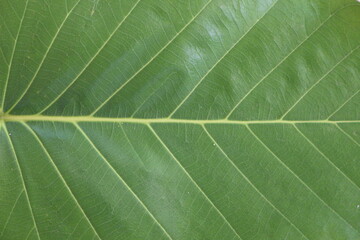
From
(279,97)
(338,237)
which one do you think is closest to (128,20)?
(279,97)

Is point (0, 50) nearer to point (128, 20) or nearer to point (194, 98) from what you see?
point (128, 20)

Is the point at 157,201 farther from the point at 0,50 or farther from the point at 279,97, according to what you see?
the point at 0,50

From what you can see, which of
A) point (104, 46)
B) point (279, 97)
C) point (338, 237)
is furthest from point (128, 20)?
point (338, 237)

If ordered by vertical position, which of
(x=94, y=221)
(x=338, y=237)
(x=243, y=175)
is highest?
(x=94, y=221)

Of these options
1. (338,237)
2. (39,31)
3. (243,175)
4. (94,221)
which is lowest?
(338,237)

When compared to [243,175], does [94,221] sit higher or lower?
higher

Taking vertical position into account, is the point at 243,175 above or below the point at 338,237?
above
